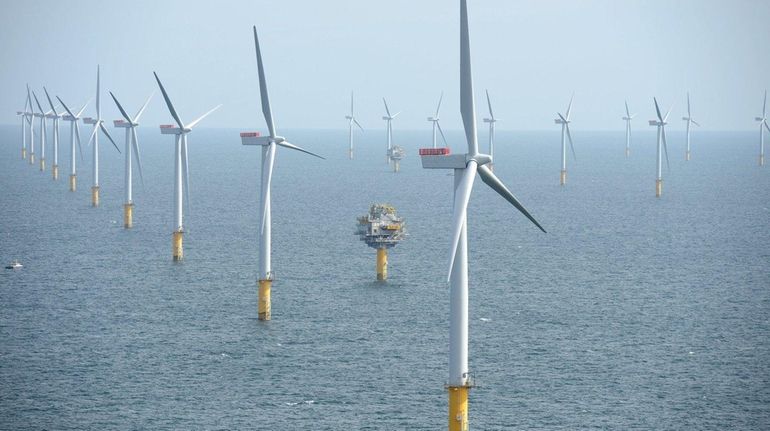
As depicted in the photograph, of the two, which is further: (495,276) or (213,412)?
(495,276)

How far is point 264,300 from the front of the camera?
111688mm

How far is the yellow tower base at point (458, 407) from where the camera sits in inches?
2660

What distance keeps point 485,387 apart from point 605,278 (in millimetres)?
58060

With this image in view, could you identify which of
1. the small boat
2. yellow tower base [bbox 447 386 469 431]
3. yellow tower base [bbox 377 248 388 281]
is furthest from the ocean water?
yellow tower base [bbox 447 386 469 431]

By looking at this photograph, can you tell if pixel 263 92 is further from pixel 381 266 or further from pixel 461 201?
pixel 461 201

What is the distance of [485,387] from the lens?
91938 millimetres

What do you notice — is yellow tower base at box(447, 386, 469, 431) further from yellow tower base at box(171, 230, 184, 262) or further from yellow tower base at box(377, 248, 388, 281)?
yellow tower base at box(171, 230, 184, 262)

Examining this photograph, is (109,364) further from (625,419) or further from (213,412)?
(625,419)

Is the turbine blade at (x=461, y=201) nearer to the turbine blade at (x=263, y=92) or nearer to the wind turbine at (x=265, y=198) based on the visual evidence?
the wind turbine at (x=265, y=198)

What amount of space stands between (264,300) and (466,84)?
48963 millimetres

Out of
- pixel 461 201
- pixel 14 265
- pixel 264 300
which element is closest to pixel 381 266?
pixel 264 300

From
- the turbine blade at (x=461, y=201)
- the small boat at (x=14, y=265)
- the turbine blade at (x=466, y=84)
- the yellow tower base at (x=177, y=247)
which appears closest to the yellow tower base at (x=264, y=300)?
the yellow tower base at (x=177, y=247)

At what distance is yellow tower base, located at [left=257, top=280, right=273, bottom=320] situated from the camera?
4324 inches

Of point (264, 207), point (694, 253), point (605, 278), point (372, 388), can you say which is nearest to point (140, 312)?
point (264, 207)
